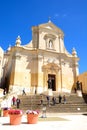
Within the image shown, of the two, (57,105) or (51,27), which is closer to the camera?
(57,105)

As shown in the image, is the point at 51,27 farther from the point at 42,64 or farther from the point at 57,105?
the point at 57,105

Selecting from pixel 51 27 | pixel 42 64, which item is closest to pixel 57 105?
pixel 42 64

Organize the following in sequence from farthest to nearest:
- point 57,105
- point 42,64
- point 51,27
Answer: point 51,27 < point 42,64 < point 57,105

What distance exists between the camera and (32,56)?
29.3m

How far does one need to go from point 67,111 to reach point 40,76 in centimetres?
1059

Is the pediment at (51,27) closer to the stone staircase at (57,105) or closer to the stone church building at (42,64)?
the stone church building at (42,64)

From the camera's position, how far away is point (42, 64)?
29109mm

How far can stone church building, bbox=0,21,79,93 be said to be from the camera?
27.4 m

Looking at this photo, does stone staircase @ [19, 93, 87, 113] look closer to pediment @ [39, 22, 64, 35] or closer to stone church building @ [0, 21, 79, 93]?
stone church building @ [0, 21, 79, 93]

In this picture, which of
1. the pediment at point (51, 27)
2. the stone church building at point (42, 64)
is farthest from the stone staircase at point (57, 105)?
the pediment at point (51, 27)

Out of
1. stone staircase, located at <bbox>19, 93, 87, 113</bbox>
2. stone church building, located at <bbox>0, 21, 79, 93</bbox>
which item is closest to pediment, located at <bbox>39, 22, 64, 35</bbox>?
stone church building, located at <bbox>0, 21, 79, 93</bbox>

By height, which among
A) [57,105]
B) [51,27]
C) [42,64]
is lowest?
[57,105]

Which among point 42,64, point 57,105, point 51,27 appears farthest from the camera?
point 51,27

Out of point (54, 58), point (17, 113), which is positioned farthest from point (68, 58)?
point (17, 113)
